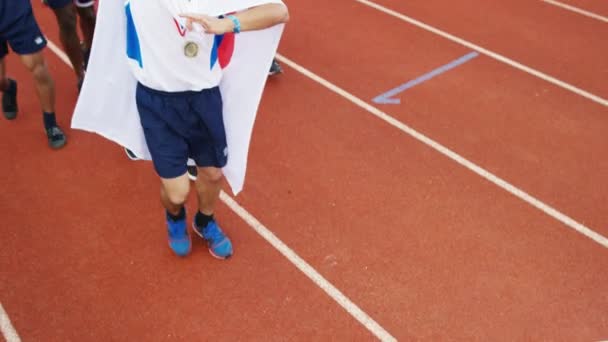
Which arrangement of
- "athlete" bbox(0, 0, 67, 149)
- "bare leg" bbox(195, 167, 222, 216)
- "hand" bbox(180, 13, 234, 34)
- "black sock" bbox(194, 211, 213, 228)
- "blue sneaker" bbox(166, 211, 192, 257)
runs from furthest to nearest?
"athlete" bbox(0, 0, 67, 149)
"black sock" bbox(194, 211, 213, 228)
"blue sneaker" bbox(166, 211, 192, 257)
"bare leg" bbox(195, 167, 222, 216)
"hand" bbox(180, 13, 234, 34)

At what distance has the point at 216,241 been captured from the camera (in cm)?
340

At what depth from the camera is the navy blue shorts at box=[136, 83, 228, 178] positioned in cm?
255

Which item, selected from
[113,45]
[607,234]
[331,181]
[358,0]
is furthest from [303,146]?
[358,0]

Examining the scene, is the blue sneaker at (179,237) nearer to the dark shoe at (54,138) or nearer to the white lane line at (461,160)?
the dark shoe at (54,138)

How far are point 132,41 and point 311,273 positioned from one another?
5.86 feet

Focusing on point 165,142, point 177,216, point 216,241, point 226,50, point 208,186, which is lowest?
point 216,241

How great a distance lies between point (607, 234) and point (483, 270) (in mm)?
1092

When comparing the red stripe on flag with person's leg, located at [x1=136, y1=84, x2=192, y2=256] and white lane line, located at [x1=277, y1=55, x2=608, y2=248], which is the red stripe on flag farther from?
white lane line, located at [x1=277, y1=55, x2=608, y2=248]

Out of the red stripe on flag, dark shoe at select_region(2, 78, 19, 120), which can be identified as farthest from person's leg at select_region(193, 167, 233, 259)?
dark shoe at select_region(2, 78, 19, 120)

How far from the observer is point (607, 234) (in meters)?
3.83

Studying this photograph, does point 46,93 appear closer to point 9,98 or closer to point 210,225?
point 9,98

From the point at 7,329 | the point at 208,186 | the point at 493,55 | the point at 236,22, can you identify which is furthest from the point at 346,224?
the point at 493,55

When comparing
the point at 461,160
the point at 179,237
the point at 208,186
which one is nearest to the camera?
the point at 208,186

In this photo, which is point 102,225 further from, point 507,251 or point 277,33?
point 507,251
